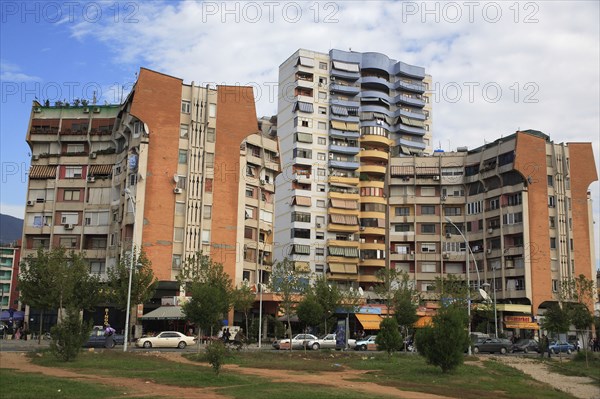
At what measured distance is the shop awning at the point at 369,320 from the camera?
2881 inches

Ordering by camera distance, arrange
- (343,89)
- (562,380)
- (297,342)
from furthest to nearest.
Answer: (343,89) < (297,342) < (562,380)

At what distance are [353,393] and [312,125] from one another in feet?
261

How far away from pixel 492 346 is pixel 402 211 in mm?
39691

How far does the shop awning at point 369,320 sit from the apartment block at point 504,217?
41.6 feet

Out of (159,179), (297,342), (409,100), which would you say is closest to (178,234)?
(159,179)

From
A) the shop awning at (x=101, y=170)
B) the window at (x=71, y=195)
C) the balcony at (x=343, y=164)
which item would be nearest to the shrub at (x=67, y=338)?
the shop awning at (x=101, y=170)

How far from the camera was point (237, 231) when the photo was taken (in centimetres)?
7288

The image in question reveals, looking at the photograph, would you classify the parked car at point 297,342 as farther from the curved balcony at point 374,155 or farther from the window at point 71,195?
the curved balcony at point 374,155

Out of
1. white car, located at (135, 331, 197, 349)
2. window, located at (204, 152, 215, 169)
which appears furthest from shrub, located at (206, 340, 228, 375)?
window, located at (204, 152, 215, 169)

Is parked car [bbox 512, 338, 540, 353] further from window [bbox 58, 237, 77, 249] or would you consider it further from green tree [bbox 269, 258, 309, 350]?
window [bbox 58, 237, 77, 249]

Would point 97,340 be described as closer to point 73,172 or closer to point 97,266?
point 97,266

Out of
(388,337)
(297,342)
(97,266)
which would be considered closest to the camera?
(388,337)

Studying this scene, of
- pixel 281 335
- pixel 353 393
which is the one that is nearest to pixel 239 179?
pixel 281 335

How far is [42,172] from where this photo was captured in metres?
78.7
